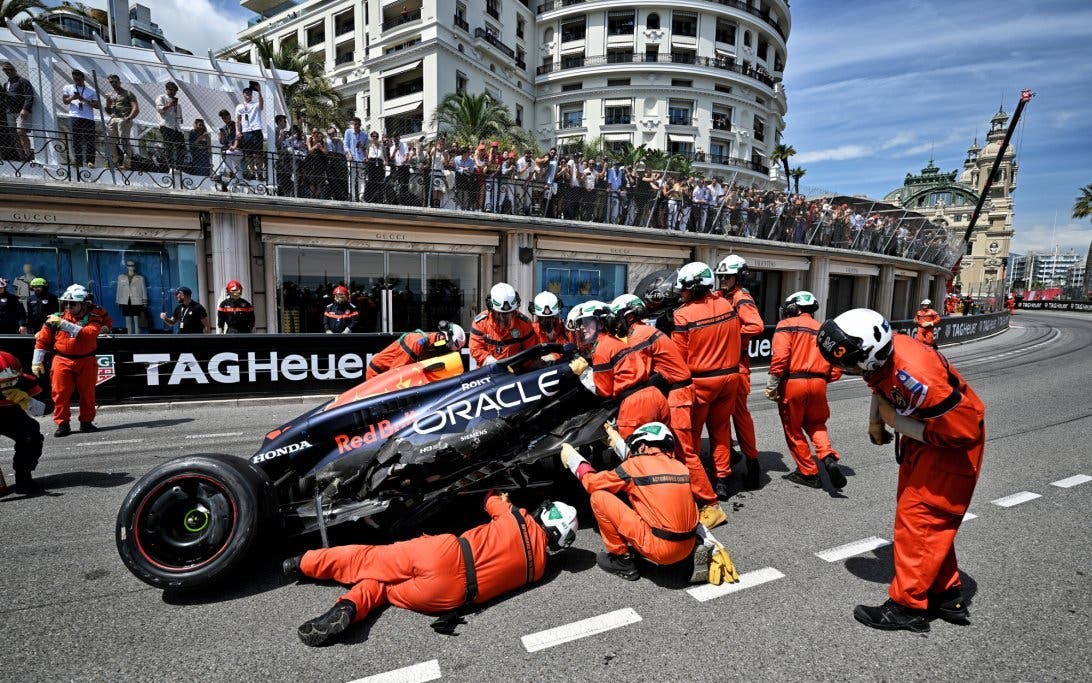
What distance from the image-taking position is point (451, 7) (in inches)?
1554

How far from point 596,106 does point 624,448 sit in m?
49.1

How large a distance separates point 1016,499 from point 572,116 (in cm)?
4962

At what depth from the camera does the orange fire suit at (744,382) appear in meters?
4.96

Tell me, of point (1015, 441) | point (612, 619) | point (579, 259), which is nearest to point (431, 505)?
point (612, 619)

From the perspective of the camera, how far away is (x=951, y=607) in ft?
9.45

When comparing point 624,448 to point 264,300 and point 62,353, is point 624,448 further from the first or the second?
point 264,300

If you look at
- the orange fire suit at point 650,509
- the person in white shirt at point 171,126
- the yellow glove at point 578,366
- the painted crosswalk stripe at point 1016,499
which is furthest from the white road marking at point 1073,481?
the person in white shirt at point 171,126

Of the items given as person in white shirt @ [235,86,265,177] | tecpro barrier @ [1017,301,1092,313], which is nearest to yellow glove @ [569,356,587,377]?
person in white shirt @ [235,86,265,177]

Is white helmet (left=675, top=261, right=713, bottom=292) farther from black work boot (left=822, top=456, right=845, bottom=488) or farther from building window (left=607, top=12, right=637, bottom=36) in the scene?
building window (left=607, top=12, right=637, bottom=36)

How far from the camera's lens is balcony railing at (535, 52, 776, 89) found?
47.3 metres

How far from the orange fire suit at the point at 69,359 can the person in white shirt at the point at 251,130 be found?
624cm

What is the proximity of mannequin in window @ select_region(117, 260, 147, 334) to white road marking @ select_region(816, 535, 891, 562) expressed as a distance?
13.6m

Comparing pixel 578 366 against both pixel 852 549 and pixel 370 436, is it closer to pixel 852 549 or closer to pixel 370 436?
pixel 370 436

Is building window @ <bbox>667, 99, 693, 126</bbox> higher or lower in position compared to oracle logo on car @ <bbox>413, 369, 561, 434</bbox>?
higher
